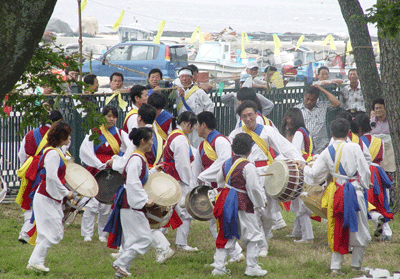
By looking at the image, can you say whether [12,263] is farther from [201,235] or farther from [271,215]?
[271,215]

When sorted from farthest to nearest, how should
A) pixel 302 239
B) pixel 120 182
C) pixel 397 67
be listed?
pixel 397 67 < pixel 302 239 < pixel 120 182

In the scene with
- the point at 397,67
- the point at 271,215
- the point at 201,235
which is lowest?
the point at 201,235

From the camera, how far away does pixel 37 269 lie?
18.3ft

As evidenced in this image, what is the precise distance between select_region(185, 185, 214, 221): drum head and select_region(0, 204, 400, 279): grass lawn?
0.59 meters

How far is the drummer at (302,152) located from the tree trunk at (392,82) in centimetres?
120

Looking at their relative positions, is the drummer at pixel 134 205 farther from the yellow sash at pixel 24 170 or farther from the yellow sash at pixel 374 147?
the yellow sash at pixel 374 147

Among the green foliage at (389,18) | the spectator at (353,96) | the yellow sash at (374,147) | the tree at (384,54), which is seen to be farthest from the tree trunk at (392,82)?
the green foliage at (389,18)

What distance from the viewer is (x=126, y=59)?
61.5 feet

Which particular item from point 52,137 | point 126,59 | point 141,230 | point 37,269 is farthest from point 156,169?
point 126,59

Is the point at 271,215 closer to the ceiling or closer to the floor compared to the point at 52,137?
closer to the floor

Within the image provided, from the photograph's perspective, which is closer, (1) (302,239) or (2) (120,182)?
(2) (120,182)

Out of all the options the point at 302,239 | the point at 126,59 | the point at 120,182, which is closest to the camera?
the point at 120,182

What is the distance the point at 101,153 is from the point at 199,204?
1.79 m

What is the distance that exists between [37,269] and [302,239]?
3.33 meters
